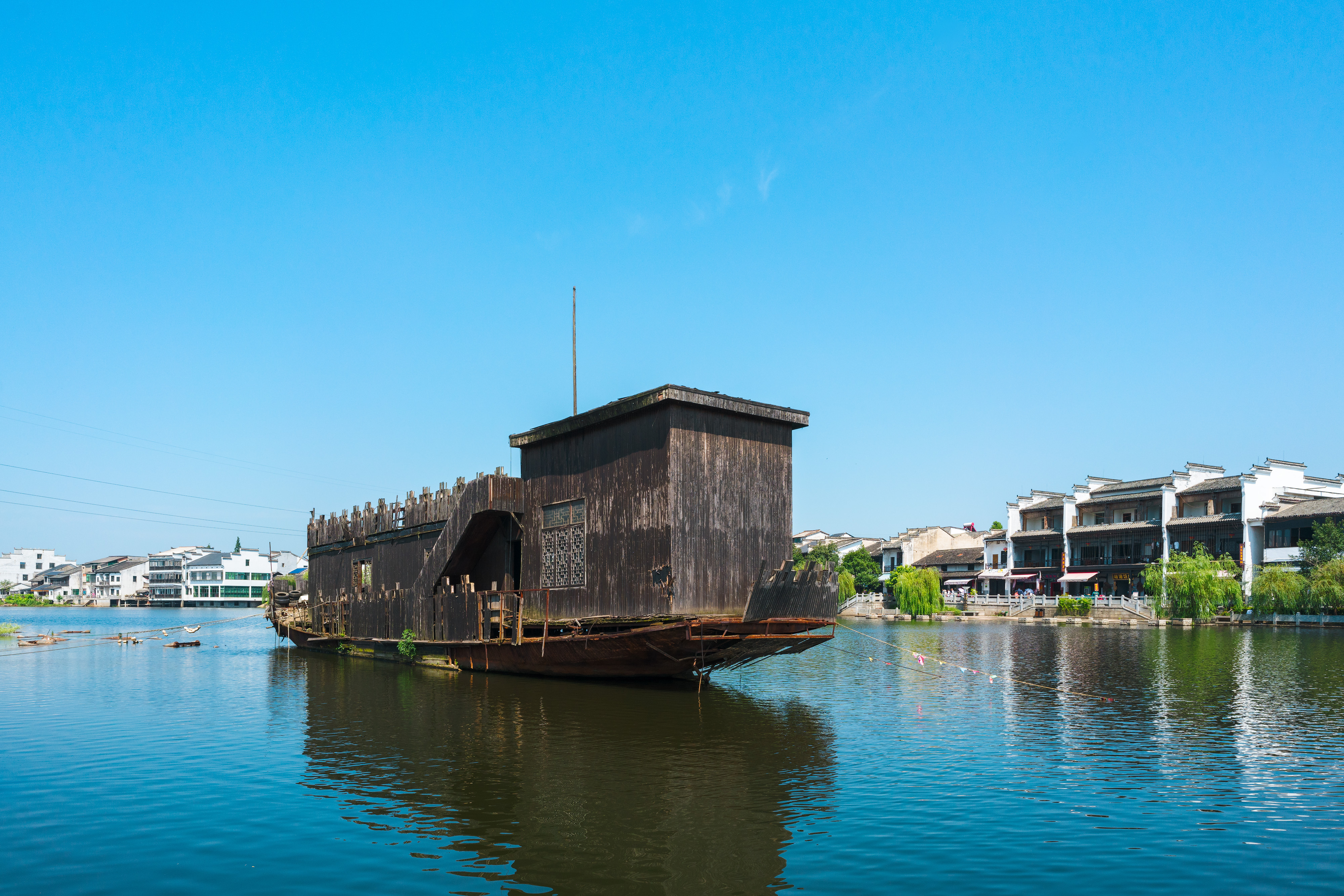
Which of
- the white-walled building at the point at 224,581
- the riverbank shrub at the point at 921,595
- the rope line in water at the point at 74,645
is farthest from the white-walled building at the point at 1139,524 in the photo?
the white-walled building at the point at 224,581

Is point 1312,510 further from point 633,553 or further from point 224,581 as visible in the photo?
point 224,581

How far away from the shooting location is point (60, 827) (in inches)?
440

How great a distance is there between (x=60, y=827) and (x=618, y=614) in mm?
13905

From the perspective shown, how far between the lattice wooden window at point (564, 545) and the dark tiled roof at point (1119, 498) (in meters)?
67.5

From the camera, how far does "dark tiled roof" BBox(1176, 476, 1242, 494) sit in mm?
72812

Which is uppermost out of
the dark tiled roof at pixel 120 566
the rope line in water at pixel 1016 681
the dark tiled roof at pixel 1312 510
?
the dark tiled roof at pixel 1312 510

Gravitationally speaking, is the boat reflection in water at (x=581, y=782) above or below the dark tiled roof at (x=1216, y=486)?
below

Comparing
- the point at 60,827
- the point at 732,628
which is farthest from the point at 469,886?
the point at 732,628

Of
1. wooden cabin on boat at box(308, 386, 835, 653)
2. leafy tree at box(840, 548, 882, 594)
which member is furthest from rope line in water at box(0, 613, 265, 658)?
leafy tree at box(840, 548, 882, 594)

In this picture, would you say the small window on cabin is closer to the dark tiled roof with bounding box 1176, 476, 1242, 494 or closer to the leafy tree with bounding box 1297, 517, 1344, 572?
the leafy tree with bounding box 1297, 517, 1344, 572

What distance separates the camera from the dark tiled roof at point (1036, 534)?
86.9 metres

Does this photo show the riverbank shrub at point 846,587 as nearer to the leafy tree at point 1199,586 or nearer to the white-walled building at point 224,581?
the leafy tree at point 1199,586

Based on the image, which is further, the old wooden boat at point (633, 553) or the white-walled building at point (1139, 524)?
the white-walled building at point (1139, 524)

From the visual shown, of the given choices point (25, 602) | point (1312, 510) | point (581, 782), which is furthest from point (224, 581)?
point (581, 782)
